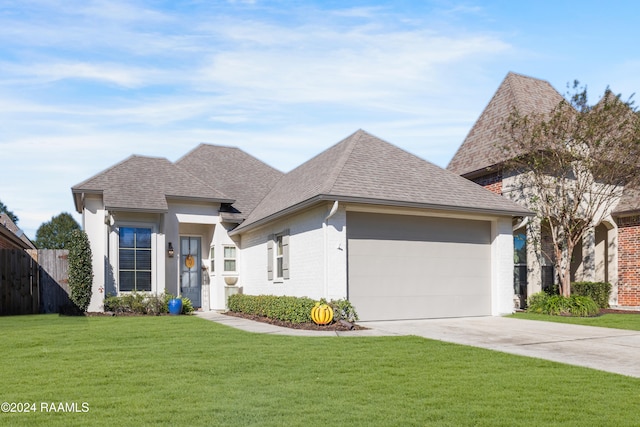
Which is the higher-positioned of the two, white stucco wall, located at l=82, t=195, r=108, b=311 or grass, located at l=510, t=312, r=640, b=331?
white stucco wall, located at l=82, t=195, r=108, b=311

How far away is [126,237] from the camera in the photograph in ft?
59.8

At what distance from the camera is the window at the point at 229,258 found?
810 inches

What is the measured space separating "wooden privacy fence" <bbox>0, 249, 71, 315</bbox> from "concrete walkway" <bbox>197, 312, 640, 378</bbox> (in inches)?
342

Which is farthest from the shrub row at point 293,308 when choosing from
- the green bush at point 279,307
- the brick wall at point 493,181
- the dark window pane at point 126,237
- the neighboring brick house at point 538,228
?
the brick wall at point 493,181

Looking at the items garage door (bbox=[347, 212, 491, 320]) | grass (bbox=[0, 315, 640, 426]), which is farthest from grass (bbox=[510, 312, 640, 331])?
grass (bbox=[0, 315, 640, 426])

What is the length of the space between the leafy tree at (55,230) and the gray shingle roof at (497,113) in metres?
41.4

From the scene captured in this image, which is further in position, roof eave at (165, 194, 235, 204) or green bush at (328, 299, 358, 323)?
roof eave at (165, 194, 235, 204)

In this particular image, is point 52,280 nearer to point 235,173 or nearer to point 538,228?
point 235,173

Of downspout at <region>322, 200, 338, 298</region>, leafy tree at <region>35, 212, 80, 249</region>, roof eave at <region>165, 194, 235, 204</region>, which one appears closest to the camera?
downspout at <region>322, 200, 338, 298</region>

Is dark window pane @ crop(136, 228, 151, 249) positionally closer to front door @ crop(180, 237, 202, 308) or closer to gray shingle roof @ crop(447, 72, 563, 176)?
front door @ crop(180, 237, 202, 308)

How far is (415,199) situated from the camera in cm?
1468

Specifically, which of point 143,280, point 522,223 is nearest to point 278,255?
point 143,280

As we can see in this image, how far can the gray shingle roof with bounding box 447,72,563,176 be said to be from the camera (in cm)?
2103

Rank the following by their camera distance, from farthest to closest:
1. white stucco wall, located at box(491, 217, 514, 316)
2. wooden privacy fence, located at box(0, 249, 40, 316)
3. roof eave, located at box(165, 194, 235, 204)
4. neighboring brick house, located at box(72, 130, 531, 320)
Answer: wooden privacy fence, located at box(0, 249, 40, 316) < roof eave, located at box(165, 194, 235, 204) < white stucco wall, located at box(491, 217, 514, 316) < neighboring brick house, located at box(72, 130, 531, 320)
